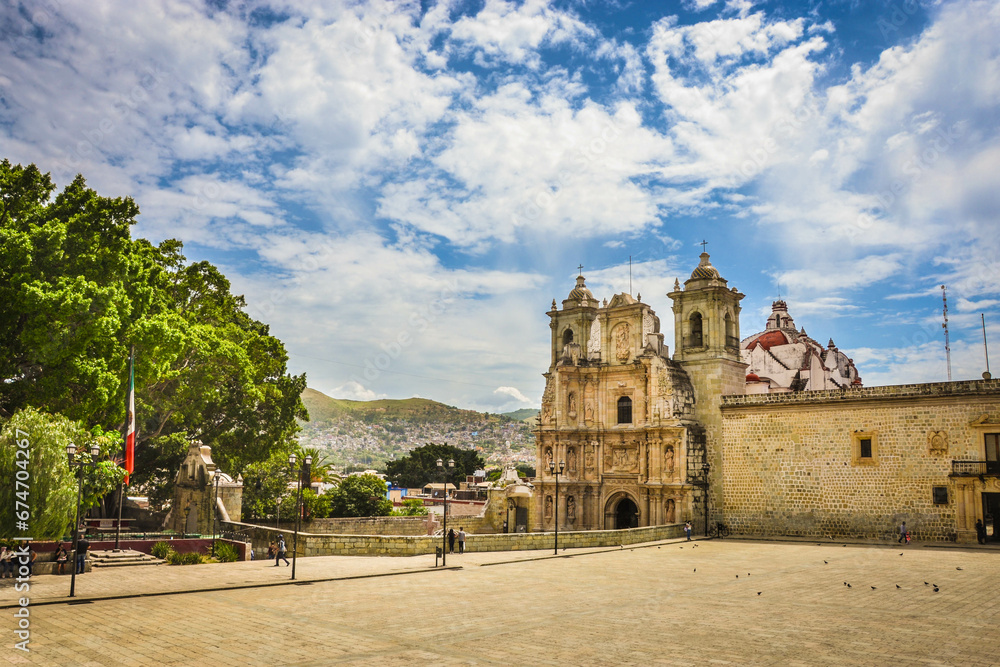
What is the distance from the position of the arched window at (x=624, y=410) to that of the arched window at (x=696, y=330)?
449 cm

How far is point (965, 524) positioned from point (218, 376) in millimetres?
30889

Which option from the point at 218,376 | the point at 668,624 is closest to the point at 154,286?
the point at 218,376

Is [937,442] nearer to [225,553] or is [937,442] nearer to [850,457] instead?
[850,457]

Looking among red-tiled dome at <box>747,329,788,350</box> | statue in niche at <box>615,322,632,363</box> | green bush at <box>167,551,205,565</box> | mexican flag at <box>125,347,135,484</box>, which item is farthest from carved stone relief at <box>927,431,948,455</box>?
mexican flag at <box>125,347,135,484</box>

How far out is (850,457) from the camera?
1212 inches

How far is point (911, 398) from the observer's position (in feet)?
96.8

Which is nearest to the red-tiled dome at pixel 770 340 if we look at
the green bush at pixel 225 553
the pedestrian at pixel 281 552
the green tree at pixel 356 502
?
the green tree at pixel 356 502

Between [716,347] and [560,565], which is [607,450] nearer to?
[716,347]

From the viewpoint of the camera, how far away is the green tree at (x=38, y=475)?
17.2m

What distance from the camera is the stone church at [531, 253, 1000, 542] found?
2858 centimetres

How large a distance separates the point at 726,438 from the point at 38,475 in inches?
1097

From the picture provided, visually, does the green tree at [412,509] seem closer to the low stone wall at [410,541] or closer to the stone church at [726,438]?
the stone church at [726,438]

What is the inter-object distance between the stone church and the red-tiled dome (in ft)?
10.9

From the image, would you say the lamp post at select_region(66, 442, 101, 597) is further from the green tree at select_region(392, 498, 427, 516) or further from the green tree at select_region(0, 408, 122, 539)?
the green tree at select_region(392, 498, 427, 516)
